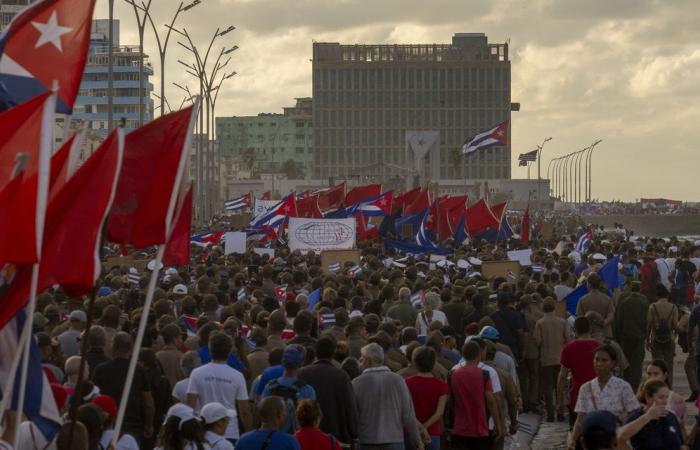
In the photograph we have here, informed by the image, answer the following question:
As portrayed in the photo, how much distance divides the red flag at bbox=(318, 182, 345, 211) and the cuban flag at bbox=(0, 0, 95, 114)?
33325 millimetres

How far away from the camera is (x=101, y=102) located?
540 feet

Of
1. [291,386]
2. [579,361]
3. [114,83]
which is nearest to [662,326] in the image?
[579,361]

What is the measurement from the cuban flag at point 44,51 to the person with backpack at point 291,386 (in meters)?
2.31

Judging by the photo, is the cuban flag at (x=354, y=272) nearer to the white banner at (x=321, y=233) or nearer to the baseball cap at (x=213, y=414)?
the white banner at (x=321, y=233)

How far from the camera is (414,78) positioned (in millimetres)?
196625

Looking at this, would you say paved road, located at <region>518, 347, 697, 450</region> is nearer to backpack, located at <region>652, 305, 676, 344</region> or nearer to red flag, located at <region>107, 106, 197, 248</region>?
backpack, located at <region>652, 305, 676, 344</region>

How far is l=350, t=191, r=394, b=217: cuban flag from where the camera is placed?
40938 millimetres

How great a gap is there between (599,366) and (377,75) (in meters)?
Answer: 185

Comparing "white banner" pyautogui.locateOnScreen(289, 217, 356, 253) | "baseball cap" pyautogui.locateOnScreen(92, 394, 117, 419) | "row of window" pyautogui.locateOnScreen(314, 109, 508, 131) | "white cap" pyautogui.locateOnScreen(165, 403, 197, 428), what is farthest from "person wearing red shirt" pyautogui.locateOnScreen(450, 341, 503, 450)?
"row of window" pyautogui.locateOnScreen(314, 109, 508, 131)

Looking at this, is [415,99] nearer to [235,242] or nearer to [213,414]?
[235,242]

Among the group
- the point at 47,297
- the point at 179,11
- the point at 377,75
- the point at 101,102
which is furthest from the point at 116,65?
the point at 47,297

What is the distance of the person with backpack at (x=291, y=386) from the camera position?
10898 mm

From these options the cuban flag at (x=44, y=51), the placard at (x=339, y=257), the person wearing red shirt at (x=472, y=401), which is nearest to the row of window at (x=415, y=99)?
the placard at (x=339, y=257)

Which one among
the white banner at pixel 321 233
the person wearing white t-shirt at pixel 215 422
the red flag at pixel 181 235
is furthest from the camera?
the white banner at pixel 321 233
